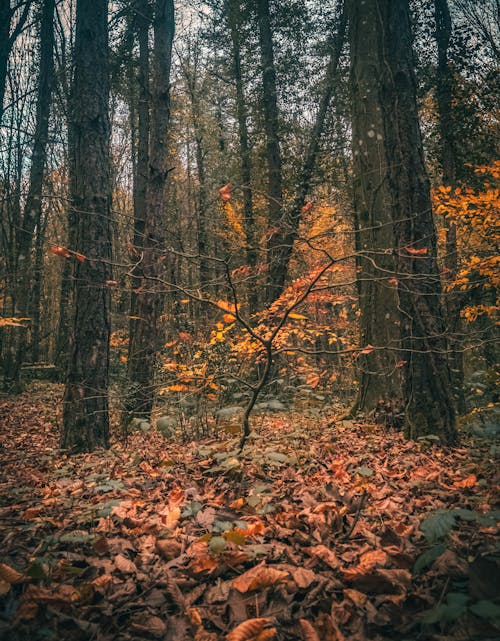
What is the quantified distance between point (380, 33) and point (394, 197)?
7.12ft

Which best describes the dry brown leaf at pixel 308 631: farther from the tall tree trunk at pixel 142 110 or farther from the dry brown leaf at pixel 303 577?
the tall tree trunk at pixel 142 110

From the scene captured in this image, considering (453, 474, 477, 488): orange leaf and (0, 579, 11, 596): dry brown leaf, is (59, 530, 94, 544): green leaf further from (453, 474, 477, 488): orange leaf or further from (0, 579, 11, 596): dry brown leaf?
(453, 474, 477, 488): orange leaf

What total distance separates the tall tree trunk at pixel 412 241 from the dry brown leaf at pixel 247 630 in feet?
10.5

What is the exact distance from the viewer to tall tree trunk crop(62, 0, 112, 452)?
5.29 metres

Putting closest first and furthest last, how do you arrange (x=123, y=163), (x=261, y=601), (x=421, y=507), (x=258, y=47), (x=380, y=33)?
(x=261, y=601), (x=421, y=507), (x=380, y=33), (x=258, y=47), (x=123, y=163)

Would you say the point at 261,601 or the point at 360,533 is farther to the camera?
the point at 360,533

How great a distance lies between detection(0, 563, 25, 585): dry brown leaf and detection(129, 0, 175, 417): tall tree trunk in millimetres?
5190

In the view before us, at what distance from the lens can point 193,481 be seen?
3.42 meters

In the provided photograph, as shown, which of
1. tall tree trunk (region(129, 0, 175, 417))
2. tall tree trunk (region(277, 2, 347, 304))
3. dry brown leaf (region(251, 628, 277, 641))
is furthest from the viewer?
tall tree trunk (region(277, 2, 347, 304))

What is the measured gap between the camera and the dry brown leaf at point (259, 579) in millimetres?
1813

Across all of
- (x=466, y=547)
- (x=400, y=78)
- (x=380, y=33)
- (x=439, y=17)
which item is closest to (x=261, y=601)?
(x=466, y=547)

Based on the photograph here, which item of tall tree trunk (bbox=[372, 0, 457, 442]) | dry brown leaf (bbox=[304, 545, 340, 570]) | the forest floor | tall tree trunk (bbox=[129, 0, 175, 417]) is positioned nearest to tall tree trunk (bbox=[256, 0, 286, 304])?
tall tree trunk (bbox=[129, 0, 175, 417])

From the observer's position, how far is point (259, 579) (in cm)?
182

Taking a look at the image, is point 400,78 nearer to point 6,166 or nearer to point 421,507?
point 421,507
